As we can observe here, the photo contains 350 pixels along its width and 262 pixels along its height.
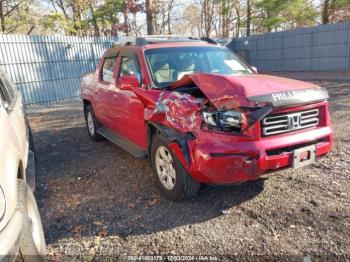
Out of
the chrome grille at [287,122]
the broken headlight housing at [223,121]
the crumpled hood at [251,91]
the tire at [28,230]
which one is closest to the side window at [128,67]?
the crumpled hood at [251,91]

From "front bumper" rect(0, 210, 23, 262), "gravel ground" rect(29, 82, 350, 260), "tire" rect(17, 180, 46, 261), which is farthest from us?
"gravel ground" rect(29, 82, 350, 260)

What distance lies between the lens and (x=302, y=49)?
1728cm

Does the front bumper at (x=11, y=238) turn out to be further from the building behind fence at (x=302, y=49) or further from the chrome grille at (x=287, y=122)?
the building behind fence at (x=302, y=49)

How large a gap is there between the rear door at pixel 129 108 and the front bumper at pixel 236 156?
128cm

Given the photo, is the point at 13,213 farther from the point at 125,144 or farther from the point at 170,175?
the point at 125,144

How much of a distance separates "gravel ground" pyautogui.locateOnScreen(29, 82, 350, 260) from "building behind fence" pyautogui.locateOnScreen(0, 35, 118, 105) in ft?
26.7

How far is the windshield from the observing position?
166 inches

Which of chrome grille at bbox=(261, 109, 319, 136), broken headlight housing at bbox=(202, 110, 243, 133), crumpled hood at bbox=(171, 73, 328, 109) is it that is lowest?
chrome grille at bbox=(261, 109, 319, 136)

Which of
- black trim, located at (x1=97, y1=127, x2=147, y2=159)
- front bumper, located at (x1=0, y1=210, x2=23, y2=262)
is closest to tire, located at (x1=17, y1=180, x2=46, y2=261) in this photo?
front bumper, located at (x1=0, y1=210, x2=23, y2=262)

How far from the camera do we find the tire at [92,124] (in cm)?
640

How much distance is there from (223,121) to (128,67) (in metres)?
2.25

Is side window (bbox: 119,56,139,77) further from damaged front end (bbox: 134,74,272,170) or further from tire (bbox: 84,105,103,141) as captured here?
tire (bbox: 84,105,103,141)

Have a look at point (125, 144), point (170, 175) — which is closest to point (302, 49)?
point (125, 144)

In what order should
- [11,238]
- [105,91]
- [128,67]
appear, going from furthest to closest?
[105,91] → [128,67] → [11,238]
